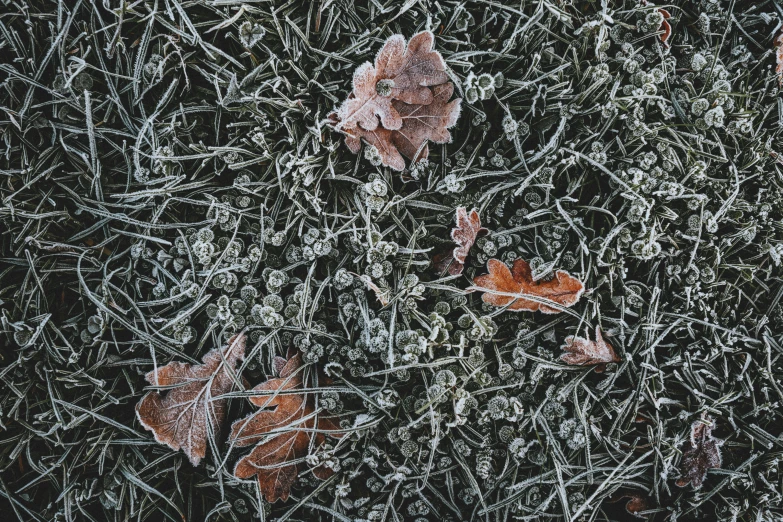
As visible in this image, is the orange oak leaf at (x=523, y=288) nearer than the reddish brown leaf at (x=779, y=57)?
Yes

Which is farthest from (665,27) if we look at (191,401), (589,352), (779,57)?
(191,401)

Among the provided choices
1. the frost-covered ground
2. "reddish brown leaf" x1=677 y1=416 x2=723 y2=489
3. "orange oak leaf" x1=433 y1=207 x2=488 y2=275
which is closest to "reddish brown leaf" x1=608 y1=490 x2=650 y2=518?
the frost-covered ground

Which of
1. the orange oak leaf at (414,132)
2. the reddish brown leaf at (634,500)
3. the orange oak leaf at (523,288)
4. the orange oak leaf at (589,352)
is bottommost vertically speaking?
the reddish brown leaf at (634,500)

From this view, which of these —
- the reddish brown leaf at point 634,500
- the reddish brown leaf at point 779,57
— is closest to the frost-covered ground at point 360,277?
the reddish brown leaf at point 634,500

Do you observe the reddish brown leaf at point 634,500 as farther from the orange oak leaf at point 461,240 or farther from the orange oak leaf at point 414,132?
the orange oak leaf at point 414,132

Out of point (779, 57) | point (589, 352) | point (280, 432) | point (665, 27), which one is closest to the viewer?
point (280, 432)

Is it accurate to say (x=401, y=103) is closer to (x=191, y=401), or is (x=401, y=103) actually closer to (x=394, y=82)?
(x=394, y=82)
